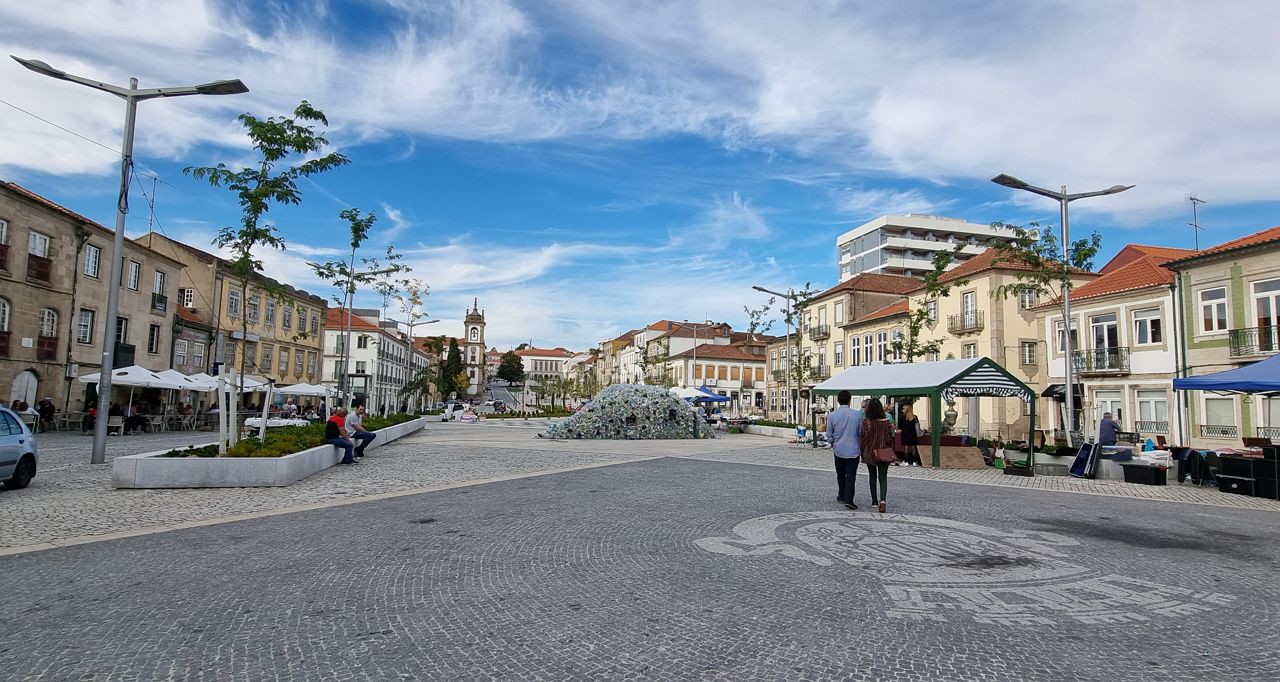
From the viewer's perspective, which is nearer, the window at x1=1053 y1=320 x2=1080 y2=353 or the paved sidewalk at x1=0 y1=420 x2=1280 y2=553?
the paved sidewalk at x1=0 y1=420 x2=1280 y2=553

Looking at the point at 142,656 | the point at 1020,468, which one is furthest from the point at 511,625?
the point at 1020,468

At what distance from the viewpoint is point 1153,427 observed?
2859 centimetres

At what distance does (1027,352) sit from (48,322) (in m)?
44.9

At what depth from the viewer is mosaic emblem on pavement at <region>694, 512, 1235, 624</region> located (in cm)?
536

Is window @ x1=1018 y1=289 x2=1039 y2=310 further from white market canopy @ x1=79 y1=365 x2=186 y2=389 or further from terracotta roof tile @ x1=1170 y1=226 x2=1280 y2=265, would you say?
white market canopy @ x1=79 y1=365 x2=186 y2=389

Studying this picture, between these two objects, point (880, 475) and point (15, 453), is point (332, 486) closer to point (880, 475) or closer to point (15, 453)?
point (15, 453)

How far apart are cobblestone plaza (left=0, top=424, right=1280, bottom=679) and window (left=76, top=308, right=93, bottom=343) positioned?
76.0ft

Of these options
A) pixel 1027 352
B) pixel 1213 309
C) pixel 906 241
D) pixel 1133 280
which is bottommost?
pixel 1027 352

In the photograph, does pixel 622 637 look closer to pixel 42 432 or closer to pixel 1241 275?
pixel 1241 275

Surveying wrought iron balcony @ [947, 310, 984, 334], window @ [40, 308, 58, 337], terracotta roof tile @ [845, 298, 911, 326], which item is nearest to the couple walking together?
window @ [40, 308, 58, 337]

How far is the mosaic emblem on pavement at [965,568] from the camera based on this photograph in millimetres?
5363

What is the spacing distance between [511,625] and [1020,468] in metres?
15.5

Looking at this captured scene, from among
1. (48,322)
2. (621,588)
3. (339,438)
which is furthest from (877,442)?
(48,322)

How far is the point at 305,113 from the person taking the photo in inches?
611
